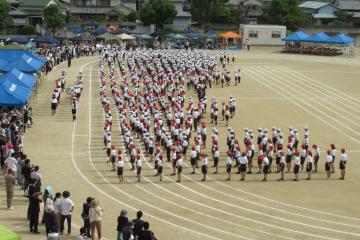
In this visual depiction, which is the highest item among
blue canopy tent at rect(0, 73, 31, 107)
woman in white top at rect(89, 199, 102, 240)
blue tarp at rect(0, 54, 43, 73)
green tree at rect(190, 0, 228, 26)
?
green tree at rect(190, 0, 228, 26)

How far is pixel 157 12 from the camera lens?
79.6 m

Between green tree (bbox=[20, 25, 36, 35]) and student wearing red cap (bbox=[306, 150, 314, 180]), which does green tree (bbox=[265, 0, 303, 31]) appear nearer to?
green tree (bbox=[20, 25, 36, 35])

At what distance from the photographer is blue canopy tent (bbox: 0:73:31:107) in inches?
1049

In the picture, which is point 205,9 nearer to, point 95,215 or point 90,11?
point 90,11

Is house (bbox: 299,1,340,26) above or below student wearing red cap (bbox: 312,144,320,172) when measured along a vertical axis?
above

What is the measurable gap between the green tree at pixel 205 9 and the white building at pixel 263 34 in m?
11.6

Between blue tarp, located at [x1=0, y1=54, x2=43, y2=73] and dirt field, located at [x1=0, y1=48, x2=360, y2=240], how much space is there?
238 centimetres

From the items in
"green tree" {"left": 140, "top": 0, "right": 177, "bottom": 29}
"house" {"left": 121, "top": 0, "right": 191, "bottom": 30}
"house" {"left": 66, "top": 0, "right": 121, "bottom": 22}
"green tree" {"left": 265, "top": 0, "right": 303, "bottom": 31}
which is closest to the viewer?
"green tree" {"left": 140, "top": 0, "right": 177, "bottom": 29}

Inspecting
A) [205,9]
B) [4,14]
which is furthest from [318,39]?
[4,14]

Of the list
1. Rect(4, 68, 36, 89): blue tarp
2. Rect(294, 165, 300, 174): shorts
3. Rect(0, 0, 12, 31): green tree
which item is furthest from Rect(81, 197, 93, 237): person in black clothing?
Rect(0, 0, 12, 31): green tree

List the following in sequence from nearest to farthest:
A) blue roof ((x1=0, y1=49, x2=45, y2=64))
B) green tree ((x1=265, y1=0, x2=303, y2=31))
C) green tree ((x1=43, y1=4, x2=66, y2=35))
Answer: blue roof ((x1=0, y1=49, x2=45, y2=64)), green tree ((x1=43, y1=4, x2=66, y2=35)), green tree ((x1=265, y1=0, x2=303, y2=31))

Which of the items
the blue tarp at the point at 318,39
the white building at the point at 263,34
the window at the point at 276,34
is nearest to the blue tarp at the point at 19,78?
the blue tarp at the point at 318,39

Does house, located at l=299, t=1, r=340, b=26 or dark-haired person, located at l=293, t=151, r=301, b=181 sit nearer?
dark-haired person, located at l=293, t=151, r=301, b=181

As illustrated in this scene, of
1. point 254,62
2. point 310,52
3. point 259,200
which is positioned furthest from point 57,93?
point 310,52
